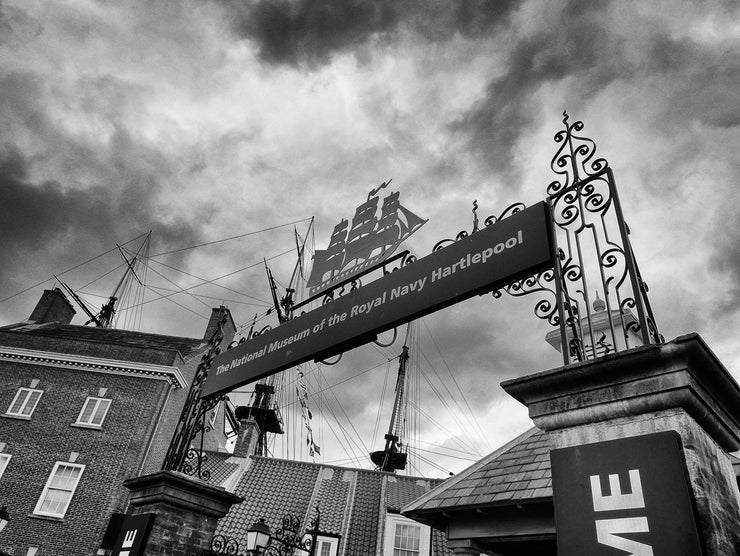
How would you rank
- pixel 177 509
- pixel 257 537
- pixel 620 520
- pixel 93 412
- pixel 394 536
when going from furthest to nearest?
pixel 93 412, pixel 394 536, pixel 257 537, pixel 177 509, pixel 620 520

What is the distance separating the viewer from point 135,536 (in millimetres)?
5469

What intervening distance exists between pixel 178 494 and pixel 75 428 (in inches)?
701

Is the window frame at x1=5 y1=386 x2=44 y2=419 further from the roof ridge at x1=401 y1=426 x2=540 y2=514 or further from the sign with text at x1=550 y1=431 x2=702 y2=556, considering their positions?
the sign with text at x1=550 y1=431 x2=702 y2=556

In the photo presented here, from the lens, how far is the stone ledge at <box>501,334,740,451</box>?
2459 millimetres

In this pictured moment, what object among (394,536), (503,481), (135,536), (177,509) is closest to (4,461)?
(394,536)

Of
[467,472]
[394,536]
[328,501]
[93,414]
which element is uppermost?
[93,414]

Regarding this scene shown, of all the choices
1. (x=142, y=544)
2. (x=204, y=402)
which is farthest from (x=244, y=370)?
(x=142, y=544)

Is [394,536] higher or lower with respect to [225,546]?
higher

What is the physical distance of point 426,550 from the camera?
54.9 feet

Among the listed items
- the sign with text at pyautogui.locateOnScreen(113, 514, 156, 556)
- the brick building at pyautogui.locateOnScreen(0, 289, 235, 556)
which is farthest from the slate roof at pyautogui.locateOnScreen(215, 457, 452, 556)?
the sign with text at pyautogui.locateOnScreen(113, 514, 156, 556)

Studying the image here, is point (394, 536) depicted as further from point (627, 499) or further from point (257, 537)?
point (627, 499)

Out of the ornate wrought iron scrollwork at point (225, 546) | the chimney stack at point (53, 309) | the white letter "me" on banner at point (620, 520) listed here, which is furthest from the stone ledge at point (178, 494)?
the chimney stack at point (53, 309)

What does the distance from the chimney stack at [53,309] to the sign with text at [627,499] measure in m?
31.0

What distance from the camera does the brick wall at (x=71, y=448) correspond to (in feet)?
58.2
